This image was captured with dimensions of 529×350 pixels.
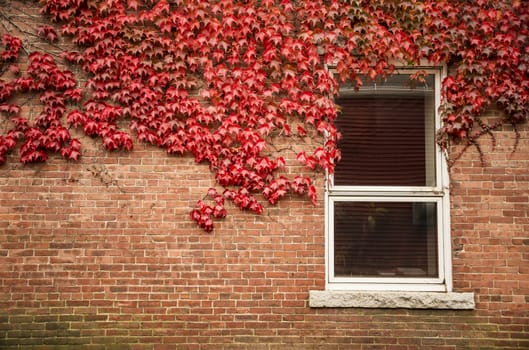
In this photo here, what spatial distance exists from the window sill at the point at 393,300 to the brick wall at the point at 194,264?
0.09 meters

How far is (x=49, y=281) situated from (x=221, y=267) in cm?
198

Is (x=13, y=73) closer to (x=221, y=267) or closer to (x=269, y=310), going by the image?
(x=221, y=267)

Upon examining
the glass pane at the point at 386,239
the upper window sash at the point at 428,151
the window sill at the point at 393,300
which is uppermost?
the upper window sash at the point at 428,151

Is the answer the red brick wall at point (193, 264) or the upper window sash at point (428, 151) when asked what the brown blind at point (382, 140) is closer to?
the upper window sash at point (428, 151)

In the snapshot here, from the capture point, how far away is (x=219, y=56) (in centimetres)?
554

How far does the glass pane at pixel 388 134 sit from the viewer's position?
5.66 meters

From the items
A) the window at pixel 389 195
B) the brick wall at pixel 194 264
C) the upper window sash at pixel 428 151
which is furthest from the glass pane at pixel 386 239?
the brick wall at pixel 194 264

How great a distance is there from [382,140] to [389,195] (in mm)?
671

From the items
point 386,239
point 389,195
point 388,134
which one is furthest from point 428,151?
point 386,239

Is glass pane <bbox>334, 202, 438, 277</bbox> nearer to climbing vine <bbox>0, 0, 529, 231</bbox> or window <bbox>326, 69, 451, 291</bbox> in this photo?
window <bbox>326, 69, 451, 291</bbox>

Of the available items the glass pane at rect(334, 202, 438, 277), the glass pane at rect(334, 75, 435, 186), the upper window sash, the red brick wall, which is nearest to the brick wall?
the red brick wall

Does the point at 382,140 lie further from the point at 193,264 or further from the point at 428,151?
the point at 193,264

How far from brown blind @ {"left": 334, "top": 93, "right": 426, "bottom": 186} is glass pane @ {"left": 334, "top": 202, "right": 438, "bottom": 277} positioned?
0.32 metres

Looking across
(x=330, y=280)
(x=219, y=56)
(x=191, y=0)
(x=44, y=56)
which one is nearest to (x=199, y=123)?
(x=219, y=56)
